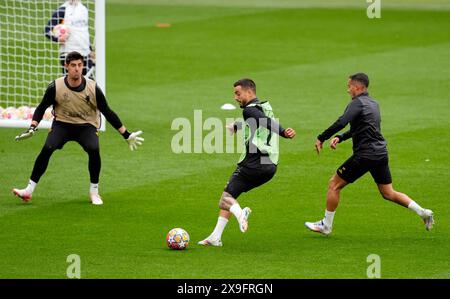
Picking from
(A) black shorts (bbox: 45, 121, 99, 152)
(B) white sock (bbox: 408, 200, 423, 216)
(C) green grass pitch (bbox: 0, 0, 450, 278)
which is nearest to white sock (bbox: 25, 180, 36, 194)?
(C) green grass pitch (bbox: 0, 0, 450, 278)

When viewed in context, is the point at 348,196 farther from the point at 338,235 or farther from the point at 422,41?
the point at 422,41

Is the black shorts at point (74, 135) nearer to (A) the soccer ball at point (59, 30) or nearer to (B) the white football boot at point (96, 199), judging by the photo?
(B) the white football boot at point (96, 199)

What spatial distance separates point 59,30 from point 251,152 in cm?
903

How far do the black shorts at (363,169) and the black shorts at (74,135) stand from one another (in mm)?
3868

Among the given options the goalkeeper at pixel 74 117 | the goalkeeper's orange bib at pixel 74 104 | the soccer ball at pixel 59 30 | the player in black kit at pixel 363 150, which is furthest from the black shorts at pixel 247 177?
the soccer ball at pixel 59 30

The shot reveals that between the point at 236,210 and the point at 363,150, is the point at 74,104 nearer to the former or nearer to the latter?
the point at 236,210

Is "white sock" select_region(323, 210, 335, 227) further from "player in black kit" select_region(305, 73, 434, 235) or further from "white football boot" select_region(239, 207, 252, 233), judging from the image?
"white football boot" select_region(239, 207, 252, 233)

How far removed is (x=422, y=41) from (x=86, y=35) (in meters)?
14.0

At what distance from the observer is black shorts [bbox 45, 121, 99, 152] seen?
1552cm

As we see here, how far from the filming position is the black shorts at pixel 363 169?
44.1 ft

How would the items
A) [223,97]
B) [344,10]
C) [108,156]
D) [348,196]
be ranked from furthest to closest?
1. [344,10]
2. [223,97]
3. [108,156]
4. [348,196]

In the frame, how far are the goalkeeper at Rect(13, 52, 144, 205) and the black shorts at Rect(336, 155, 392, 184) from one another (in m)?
3.33
